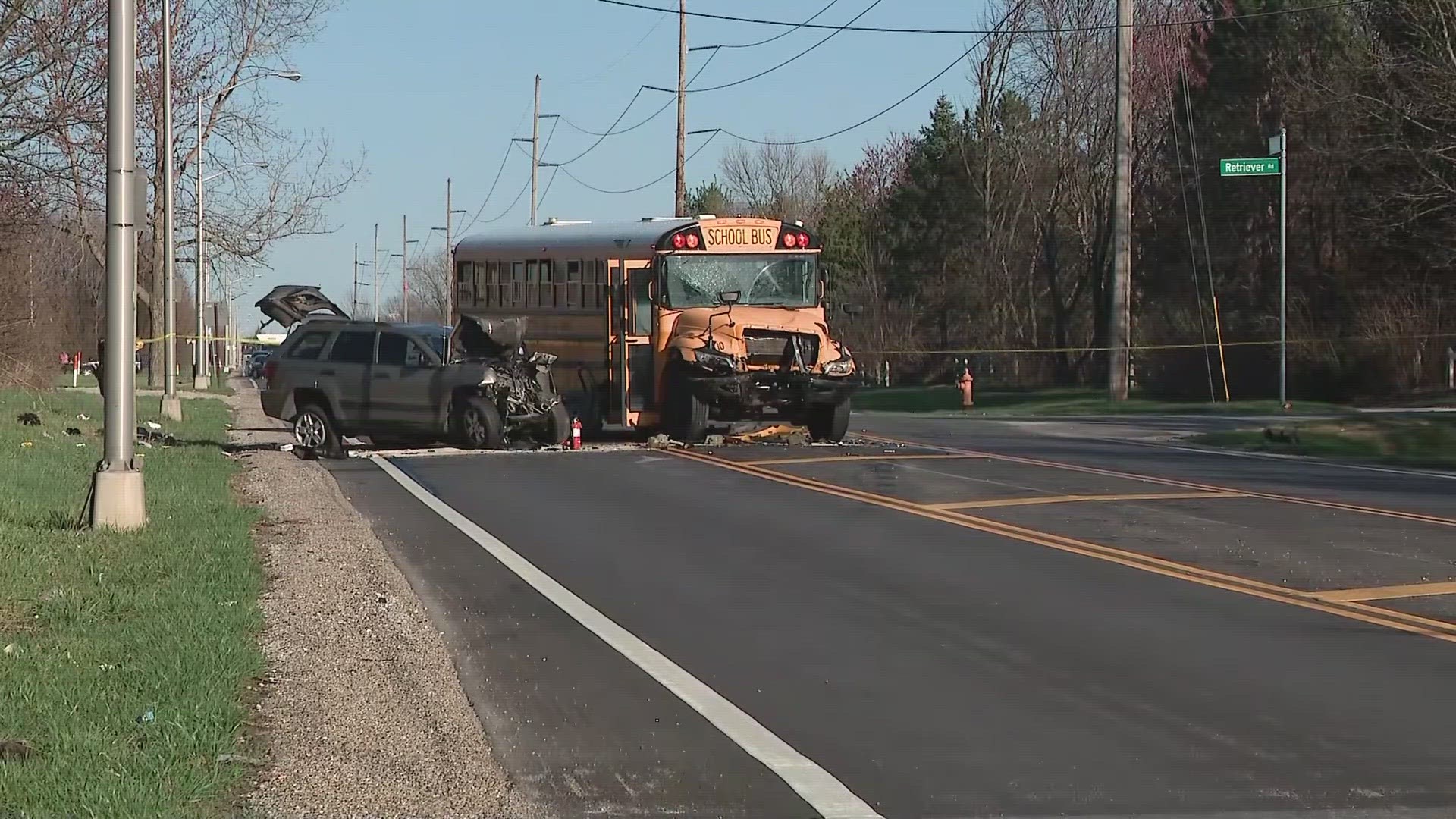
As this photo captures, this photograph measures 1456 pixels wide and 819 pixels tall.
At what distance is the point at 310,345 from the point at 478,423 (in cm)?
273

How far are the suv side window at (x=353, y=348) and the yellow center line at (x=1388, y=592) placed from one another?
1515cm

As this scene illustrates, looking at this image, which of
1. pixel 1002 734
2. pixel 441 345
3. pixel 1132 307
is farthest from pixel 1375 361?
pixel 1002 734

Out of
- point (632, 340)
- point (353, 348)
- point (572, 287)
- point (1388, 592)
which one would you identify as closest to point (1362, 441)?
point (632, 340)

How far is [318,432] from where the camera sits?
2364 centimetres

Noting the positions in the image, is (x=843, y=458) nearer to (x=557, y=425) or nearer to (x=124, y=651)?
(x=557, y=425)

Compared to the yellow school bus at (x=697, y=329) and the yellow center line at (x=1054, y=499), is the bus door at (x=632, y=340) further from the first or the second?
the yellow center line at (x=1054, y=499)

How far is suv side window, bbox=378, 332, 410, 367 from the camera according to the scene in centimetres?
2319

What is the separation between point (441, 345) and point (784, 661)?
Result: 49.9 ft

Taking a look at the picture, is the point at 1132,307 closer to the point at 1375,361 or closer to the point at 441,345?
the point at 1375,361

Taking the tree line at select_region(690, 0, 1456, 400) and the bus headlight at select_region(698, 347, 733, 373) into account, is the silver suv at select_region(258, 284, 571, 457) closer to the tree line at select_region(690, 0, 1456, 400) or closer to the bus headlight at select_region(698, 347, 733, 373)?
the bus headlight at select_region(698, 347, 733, 373)

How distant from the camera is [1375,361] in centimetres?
3950

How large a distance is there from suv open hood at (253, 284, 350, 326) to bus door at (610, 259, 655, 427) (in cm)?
567

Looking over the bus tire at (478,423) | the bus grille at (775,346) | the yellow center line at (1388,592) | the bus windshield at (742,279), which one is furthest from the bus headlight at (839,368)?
A: the yellow center line at (1388,592)

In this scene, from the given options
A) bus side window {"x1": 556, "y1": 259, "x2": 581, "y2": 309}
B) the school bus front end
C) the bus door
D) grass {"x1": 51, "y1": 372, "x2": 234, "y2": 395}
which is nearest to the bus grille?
the school bus front end
